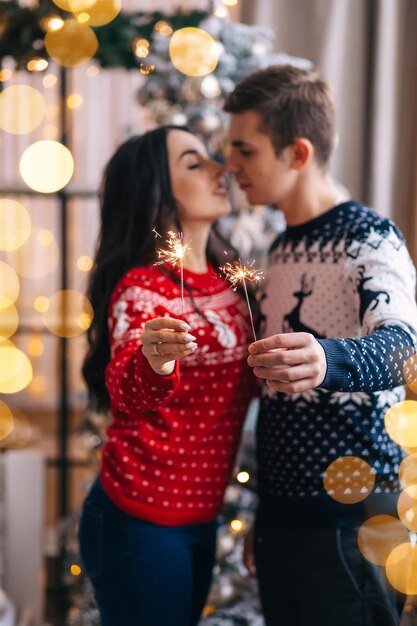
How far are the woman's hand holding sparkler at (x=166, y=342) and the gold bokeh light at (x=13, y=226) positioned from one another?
3.05 meters

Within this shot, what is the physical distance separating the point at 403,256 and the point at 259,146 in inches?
12.8

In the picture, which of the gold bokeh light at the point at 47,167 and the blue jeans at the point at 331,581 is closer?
the blue jeans at the point at 331,581

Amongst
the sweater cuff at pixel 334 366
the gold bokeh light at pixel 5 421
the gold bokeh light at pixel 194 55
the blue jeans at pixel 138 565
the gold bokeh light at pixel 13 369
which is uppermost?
the gold bokeh light at pixel 194 55

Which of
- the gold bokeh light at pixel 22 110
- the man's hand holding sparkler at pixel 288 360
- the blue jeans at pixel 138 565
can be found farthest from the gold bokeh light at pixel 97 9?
the gold bokeh light at pixel 22 110

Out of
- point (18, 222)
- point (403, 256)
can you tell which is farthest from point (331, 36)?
point (18, 222)

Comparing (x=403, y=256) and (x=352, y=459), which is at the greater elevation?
(x=403, y=256)

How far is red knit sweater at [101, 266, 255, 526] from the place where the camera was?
3.78 feet

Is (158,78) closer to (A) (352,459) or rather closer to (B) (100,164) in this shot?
(A) (352,459)

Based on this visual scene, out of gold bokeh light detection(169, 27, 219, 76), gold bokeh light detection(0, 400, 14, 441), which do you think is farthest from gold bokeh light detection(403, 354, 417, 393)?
gold bokeh light detection(0, 400, 14, 441)

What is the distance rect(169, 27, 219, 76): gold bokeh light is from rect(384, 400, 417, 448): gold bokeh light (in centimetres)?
98

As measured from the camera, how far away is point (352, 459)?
113cm

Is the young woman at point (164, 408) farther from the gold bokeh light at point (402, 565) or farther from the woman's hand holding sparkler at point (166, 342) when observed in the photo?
the gold bokeh light at point (402, 565)

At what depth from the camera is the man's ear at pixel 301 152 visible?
1221 millimetres

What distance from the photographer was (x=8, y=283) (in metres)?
3.79
